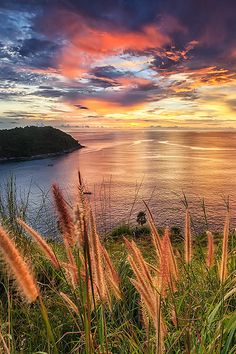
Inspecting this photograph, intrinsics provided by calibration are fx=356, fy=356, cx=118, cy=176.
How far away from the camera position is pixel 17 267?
5.71 ft

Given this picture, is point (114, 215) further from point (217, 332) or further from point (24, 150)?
point (24, 150)

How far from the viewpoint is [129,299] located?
4277 millimetres

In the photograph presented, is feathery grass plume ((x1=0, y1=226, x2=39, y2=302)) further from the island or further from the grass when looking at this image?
the island

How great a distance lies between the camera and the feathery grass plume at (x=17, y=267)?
1.62 meters

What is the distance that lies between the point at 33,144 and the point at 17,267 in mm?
159728

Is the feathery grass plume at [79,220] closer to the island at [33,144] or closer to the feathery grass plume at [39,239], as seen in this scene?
the feathery grass plume at [39,239]

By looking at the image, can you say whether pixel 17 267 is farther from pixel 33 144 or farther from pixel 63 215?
pixel 33 144

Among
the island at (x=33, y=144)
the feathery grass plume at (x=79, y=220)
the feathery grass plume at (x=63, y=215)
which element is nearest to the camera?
the feathery grass plume at (x=79, y=220)

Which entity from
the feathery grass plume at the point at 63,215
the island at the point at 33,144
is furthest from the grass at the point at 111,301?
the island at the point at 33,144

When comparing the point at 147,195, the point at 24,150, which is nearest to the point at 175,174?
the point at 147,195

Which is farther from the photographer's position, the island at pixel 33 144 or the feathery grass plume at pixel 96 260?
the island at pixel 33 144

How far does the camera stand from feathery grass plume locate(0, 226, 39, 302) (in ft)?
5.33

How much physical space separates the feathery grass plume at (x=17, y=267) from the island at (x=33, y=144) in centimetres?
13810

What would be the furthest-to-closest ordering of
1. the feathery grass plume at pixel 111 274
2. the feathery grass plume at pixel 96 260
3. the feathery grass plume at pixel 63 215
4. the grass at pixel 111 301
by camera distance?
the feathery grass plume at pixel 111 274 < the feathery grass plume at pixel 63 215 < the feathery grass plume at pixel 96 260 < the grass at pixel 111 301
